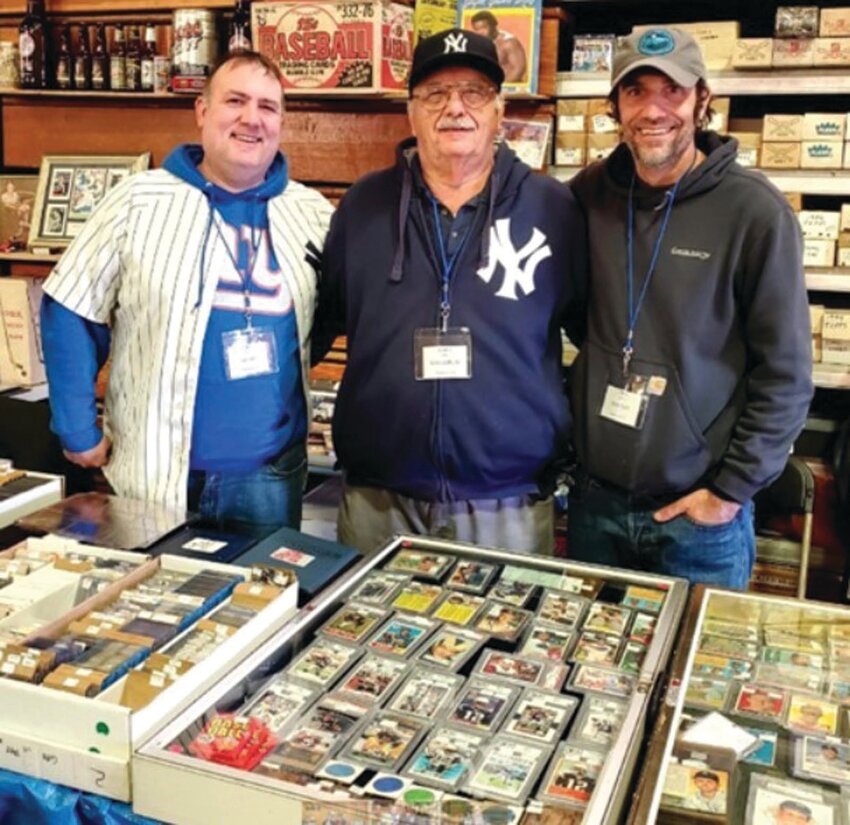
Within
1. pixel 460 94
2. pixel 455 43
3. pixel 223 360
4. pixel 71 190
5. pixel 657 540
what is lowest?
pixel 657 540

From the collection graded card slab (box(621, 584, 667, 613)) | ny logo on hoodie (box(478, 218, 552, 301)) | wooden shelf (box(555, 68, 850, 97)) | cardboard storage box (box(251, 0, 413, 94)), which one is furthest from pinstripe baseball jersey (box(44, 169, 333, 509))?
wooden shelf (box(555, 68, 850, 97))

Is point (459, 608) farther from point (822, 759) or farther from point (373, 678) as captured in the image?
point (822, 759)

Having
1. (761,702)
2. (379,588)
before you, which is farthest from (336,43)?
(761,702)

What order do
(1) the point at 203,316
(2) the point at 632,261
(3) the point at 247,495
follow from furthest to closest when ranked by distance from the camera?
(3) the point at 247,495
(1) the point at 203,316
(2) the point at 632,261

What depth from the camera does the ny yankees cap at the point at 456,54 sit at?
2.30 m

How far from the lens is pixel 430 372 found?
2322mm

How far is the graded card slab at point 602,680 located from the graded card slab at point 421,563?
0.41 m

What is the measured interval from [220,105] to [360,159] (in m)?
1.94

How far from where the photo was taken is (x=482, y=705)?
4.89 ft

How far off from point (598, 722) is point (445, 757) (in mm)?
240

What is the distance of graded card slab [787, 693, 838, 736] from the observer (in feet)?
4.80

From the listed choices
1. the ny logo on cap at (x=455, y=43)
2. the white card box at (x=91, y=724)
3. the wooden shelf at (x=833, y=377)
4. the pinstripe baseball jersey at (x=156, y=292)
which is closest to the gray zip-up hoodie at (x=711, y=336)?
the ny logo on cap at (x=455, y=43)

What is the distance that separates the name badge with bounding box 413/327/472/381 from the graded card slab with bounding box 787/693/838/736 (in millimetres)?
1050

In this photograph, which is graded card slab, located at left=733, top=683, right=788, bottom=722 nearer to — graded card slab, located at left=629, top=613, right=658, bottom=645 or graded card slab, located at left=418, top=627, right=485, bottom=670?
graded card slab, located at left=629, top=613, right=658, bottom=645
